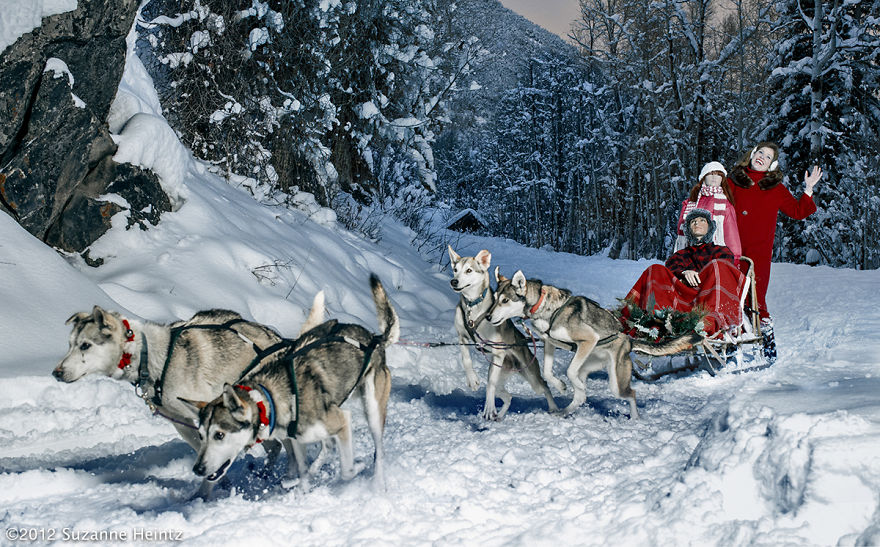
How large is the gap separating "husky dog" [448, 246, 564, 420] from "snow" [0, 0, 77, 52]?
4.84 meters

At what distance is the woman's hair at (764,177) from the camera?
25.2 feet

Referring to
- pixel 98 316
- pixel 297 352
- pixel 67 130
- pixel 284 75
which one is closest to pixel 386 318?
pixel 297 352

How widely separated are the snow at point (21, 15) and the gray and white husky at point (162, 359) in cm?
385

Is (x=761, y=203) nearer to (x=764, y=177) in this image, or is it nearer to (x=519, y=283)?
(x=764, y=177)

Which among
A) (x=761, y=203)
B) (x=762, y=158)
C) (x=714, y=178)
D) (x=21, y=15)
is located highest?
(x=21, y=15)

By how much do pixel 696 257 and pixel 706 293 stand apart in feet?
1.79

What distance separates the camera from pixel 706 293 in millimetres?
6422

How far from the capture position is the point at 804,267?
541 inches

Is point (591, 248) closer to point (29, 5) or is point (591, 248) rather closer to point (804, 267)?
point (804, 267)

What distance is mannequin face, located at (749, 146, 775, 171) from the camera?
7.71 metres

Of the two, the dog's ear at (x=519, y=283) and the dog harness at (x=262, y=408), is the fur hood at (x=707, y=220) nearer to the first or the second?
the dog's ear at (x=519, y=283)

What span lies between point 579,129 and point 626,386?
3375 centimetres

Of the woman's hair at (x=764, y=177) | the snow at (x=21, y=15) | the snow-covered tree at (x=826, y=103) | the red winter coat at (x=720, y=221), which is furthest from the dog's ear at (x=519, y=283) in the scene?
the snow-covered tree at (x=826, y=103)

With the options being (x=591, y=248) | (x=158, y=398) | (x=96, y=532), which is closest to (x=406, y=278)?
(x=158, y=398)
